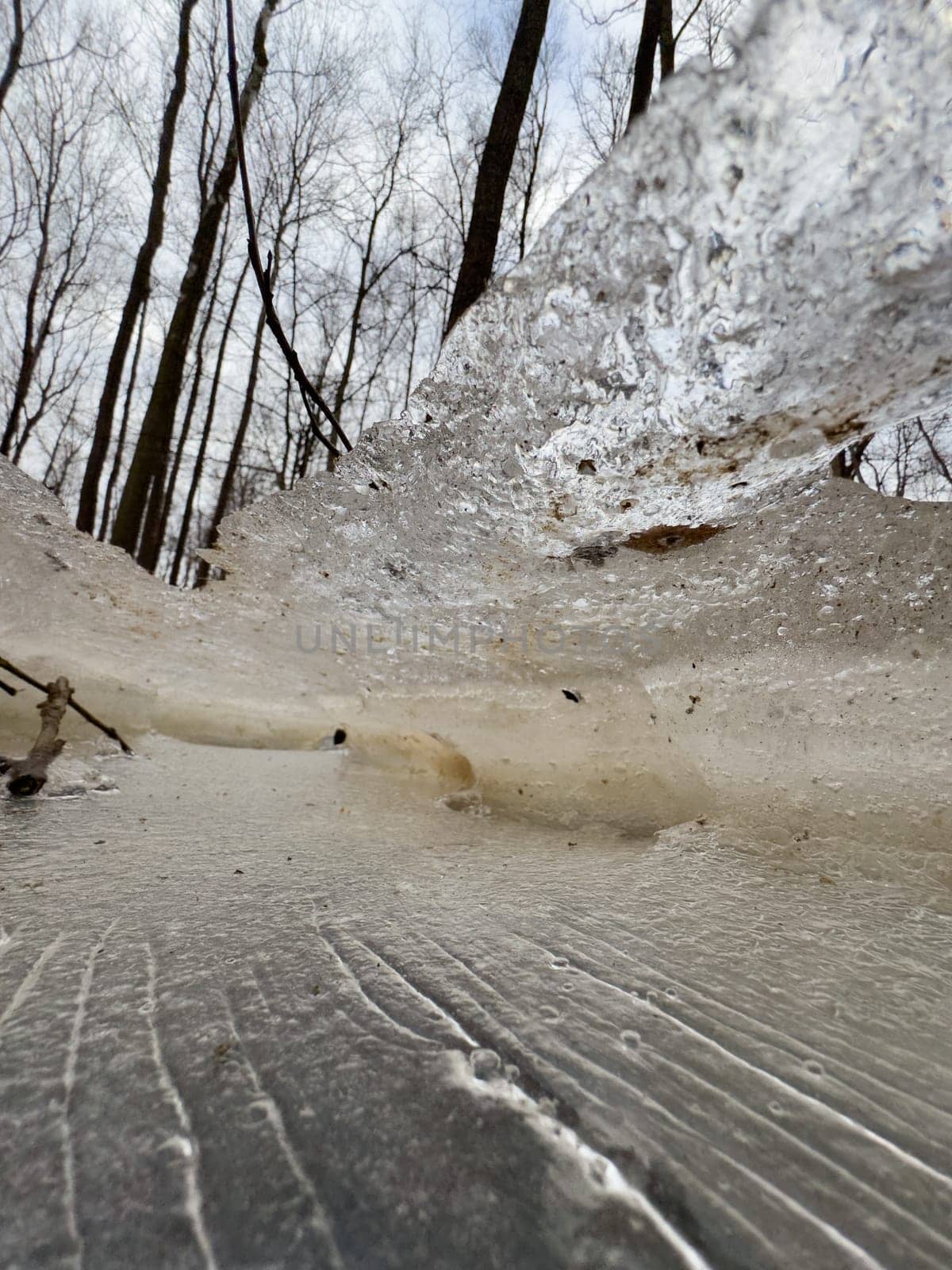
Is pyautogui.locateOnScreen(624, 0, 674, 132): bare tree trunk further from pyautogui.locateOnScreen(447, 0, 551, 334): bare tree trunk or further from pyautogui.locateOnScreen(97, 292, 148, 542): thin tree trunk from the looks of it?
pyautogui.locateOnScreen(97, 292, 148, 542): thin tree trunk

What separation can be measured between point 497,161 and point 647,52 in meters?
2.12

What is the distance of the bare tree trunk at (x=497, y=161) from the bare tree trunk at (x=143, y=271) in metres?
4.46

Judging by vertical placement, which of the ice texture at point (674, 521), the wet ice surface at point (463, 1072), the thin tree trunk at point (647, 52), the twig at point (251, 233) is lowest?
the wet ice surface at point (463, 1072)

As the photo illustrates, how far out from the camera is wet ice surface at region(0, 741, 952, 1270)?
0.89ft

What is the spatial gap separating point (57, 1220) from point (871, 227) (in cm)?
101

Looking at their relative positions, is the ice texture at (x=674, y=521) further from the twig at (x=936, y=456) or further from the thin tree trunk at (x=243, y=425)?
the thin tree trunk at (x=243, y=425)

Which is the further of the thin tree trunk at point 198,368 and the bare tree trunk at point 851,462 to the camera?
the thin tree trunk at point 198,368

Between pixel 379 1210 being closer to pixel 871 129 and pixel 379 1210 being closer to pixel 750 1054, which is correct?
pixel 750 1054

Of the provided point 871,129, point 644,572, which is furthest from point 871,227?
point 644,572

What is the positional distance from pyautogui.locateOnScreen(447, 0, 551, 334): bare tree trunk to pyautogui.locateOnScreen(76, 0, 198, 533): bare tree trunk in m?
4.46

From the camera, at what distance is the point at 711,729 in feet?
3.52

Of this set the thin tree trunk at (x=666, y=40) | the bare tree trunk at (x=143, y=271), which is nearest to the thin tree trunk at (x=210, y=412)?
the bare tree trunk at (x=143, y=271)

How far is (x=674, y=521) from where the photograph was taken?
3.31ft

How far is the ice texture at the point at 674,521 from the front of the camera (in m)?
0.70
